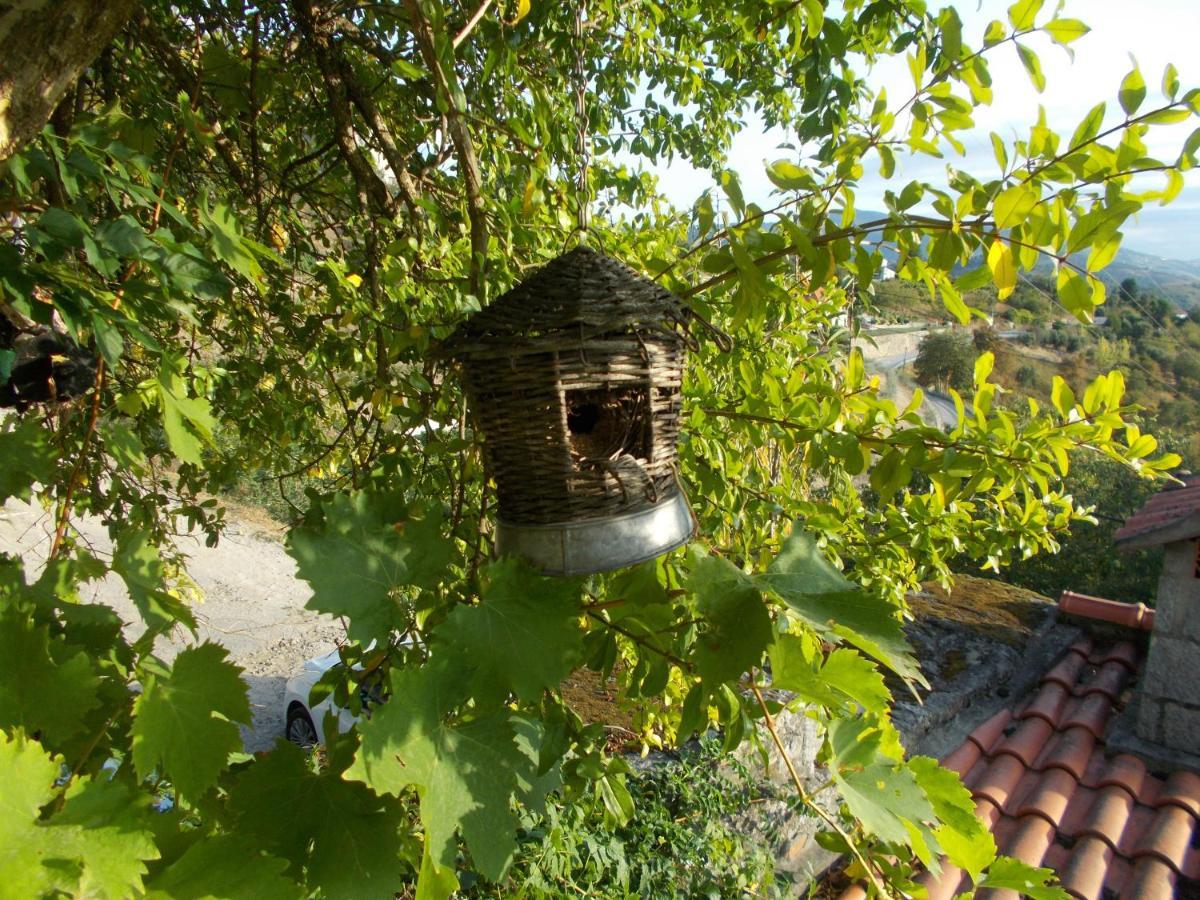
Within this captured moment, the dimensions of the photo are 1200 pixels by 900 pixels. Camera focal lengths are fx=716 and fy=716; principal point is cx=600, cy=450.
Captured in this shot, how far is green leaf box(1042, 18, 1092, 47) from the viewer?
2.82 ft

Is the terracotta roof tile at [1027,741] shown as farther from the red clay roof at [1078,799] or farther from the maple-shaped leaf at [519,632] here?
the maple-shaped leaf at [519,632]

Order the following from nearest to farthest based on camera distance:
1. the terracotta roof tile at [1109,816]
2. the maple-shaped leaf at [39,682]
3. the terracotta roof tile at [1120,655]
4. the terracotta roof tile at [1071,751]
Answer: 1. the maple-shaped leaf at [39,682]
2. the terracotta roof tile at [1109,816]
3. the terracotta roof tile at [1071,751]
4. the terracotta roof tile at [1120,655]

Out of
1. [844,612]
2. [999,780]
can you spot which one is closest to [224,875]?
[844,612]

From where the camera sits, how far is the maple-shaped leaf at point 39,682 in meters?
0.63

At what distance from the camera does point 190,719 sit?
0.70 m

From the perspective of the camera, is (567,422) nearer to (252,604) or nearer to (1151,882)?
(1151,882)

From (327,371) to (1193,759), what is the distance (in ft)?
13.5

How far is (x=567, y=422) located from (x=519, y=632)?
0.34m

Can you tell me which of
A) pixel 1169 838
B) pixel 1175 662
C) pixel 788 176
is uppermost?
pixel 788 176

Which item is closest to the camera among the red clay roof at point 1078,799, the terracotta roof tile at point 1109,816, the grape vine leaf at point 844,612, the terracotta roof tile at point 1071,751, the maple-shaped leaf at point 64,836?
the maple-shaped leaf at point 64,836

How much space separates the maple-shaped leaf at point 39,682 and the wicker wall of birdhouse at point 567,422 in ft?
1.77

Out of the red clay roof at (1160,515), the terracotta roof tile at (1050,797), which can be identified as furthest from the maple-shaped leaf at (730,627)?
the red clay roof at (1160,515)

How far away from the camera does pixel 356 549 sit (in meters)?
0.86

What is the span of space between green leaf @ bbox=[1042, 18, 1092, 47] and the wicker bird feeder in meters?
0.56
